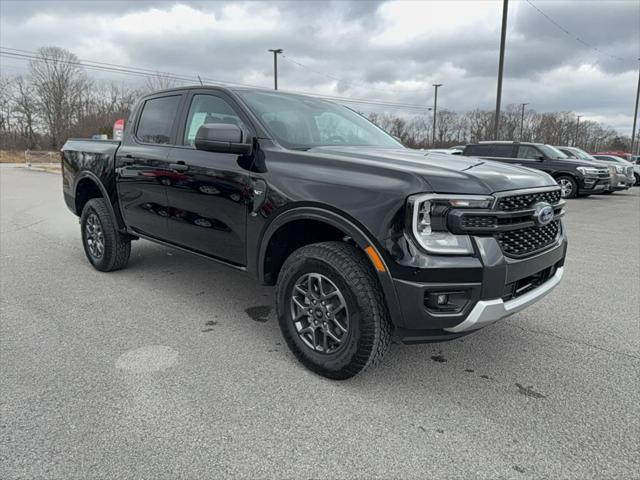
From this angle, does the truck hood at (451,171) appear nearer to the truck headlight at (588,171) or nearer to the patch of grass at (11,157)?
the truck headlight at (588,171)

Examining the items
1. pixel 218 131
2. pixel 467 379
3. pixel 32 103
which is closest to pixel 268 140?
pixel 218 131

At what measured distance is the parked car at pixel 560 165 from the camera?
14.6 m

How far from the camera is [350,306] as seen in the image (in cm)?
272

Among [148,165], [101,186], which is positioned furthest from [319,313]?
[101,186]

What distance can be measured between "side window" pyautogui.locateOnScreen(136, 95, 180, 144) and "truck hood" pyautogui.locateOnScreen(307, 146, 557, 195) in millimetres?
1701

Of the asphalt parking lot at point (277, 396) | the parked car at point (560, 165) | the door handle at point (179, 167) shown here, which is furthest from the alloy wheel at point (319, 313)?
the parked car at point (560, 165)

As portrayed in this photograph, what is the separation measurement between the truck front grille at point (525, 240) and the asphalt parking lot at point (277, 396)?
0.86 metres

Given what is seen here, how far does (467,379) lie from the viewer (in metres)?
2.99

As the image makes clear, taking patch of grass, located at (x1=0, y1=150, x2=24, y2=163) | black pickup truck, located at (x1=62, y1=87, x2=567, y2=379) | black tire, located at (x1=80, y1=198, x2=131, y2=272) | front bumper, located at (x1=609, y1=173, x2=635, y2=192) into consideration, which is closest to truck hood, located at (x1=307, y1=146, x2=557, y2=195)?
black pickup truck, located at (x1=62, y1=87, x2=567, y2=379)

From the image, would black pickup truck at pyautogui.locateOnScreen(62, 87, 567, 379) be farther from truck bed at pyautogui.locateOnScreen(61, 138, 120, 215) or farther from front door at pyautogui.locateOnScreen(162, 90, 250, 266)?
truck bed at pyautogui.locateOnScreen(61, 138, 120, 215)

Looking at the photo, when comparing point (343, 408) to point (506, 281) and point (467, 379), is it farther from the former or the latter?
point (506, 281)

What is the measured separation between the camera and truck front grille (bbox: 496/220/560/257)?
8.56 feet

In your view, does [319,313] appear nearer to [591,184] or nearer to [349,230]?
[349,230]

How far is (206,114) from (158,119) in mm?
825
